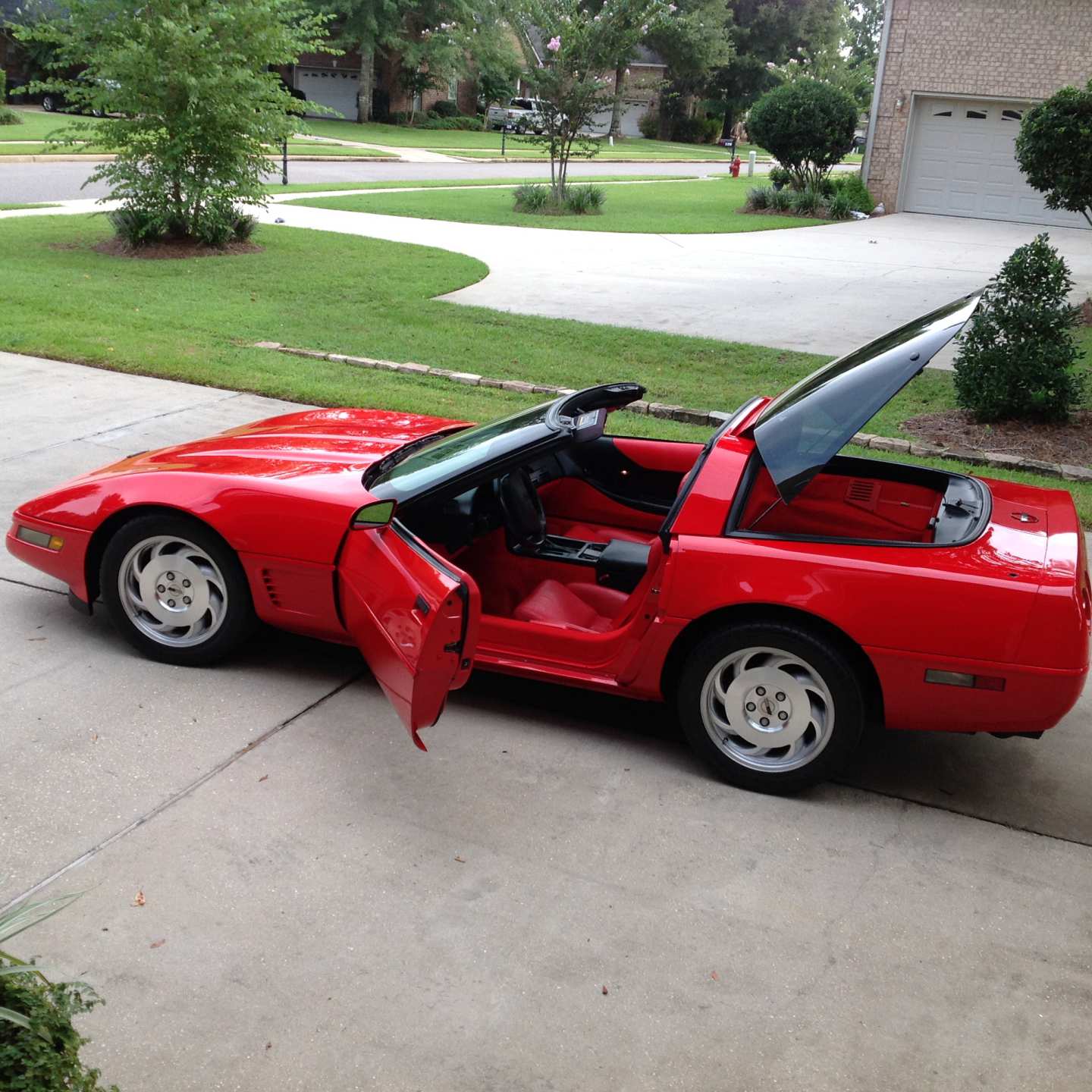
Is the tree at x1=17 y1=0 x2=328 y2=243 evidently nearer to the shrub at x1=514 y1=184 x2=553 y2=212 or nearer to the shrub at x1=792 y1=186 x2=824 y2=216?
the shrub at x1=514 y1=184 x2=553 y2=212

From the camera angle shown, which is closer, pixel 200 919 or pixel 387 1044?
pixel 387 1044

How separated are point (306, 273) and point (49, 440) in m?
7.35

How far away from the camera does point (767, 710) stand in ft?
12.8

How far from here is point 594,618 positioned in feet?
14.5

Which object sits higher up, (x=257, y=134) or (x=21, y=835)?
(x=257, y=134)

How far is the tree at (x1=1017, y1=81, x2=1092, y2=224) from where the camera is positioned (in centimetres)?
1028

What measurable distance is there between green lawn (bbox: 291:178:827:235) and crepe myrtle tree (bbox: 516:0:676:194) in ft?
4.42

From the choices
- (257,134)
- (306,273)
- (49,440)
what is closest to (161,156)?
(257,134)

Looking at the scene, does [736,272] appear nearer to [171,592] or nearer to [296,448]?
[296,448]

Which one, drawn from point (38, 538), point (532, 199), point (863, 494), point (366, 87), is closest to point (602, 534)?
point (863, 494)

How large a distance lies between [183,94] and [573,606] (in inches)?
491

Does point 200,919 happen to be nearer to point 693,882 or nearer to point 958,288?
point 693,882

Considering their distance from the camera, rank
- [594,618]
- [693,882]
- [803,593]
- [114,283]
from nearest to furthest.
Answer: [693,882] < [803,593] < [594,618] < [114,283]

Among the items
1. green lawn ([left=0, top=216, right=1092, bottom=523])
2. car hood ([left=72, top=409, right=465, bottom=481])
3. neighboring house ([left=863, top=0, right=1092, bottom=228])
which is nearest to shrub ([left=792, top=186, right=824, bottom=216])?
neighboring house ([left=863, top=0, right=1092, bottom=228])
